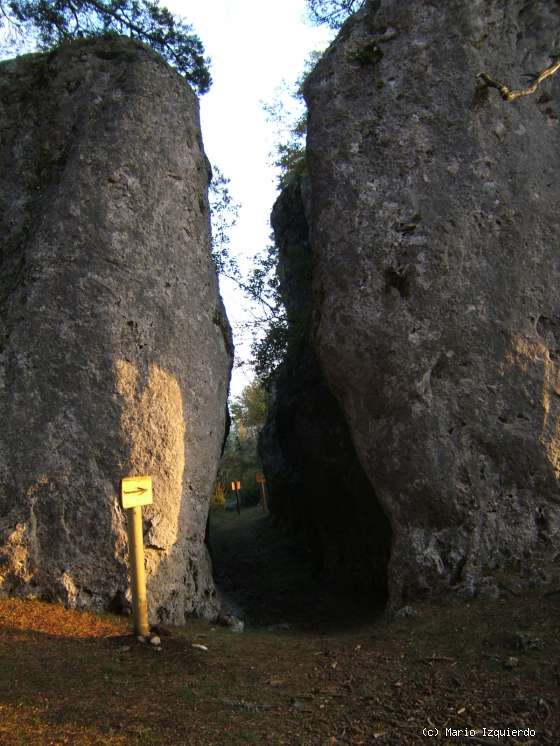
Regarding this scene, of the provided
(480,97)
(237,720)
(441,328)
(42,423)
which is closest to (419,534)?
(441,328)

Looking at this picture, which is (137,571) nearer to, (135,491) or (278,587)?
(135,491)

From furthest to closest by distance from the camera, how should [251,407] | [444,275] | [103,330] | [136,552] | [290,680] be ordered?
[251,407] < [444,275] < [103,330] < [136,552] < [290,680]

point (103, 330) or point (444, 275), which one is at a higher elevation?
point (444, 275)

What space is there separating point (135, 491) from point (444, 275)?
17.1ft

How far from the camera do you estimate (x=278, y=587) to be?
13227 mm

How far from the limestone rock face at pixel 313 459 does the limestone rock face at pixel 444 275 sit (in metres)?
2.82

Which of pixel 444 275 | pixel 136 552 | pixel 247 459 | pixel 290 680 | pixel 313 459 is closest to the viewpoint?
pixel 290 680

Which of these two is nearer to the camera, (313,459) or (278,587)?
(313,459)

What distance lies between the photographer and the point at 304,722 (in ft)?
15.5

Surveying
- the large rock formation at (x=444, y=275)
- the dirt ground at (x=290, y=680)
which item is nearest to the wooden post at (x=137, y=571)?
the dirt ground at (x=290, y=680)

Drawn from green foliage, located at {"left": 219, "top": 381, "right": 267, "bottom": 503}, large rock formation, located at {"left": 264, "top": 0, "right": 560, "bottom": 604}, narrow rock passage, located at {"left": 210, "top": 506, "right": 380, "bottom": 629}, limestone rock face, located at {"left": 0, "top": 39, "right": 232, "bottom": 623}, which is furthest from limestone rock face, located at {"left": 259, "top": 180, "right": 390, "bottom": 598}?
green foliage, located at {"left": 219, "top": 381, "right": 267, "bottom": 503}

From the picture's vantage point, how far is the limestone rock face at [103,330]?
7.61 metres

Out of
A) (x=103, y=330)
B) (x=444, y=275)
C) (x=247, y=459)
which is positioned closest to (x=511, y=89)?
(x=444, y=275)

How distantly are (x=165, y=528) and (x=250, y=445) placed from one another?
29516mm
